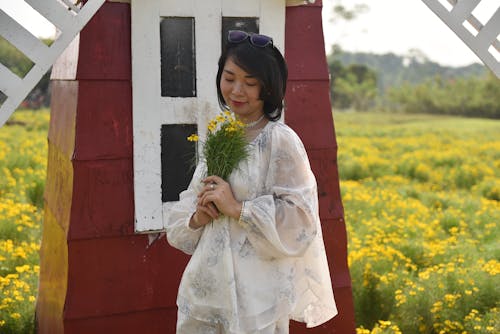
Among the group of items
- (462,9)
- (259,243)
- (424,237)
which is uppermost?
(462,9)

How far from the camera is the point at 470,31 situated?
3.11 meters

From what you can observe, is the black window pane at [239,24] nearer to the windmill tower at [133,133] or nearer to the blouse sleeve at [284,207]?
the windmill tower at [133,133]

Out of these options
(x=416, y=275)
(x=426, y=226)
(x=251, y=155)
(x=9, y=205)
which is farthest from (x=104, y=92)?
(x=426, y=226)

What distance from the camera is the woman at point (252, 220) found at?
2.48 metres

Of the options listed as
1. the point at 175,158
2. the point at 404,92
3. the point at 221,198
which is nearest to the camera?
the point at 221,198

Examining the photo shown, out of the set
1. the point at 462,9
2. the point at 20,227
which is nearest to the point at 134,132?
the point at 462,9

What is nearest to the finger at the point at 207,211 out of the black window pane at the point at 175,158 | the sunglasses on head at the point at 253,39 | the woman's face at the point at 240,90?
the woman's face at the point at 240,90

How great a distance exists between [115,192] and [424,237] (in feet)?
13.4

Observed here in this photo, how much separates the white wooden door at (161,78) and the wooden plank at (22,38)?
1.84ft

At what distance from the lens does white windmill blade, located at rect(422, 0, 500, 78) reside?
3.04m

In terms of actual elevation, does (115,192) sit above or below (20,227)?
above

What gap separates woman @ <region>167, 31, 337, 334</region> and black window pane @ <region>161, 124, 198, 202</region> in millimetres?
943

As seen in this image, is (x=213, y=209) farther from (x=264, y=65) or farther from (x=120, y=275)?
(x=120, y=275)

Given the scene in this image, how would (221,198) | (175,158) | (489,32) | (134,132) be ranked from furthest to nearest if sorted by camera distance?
(175,158), (134,132), (489,32), (221,198)
